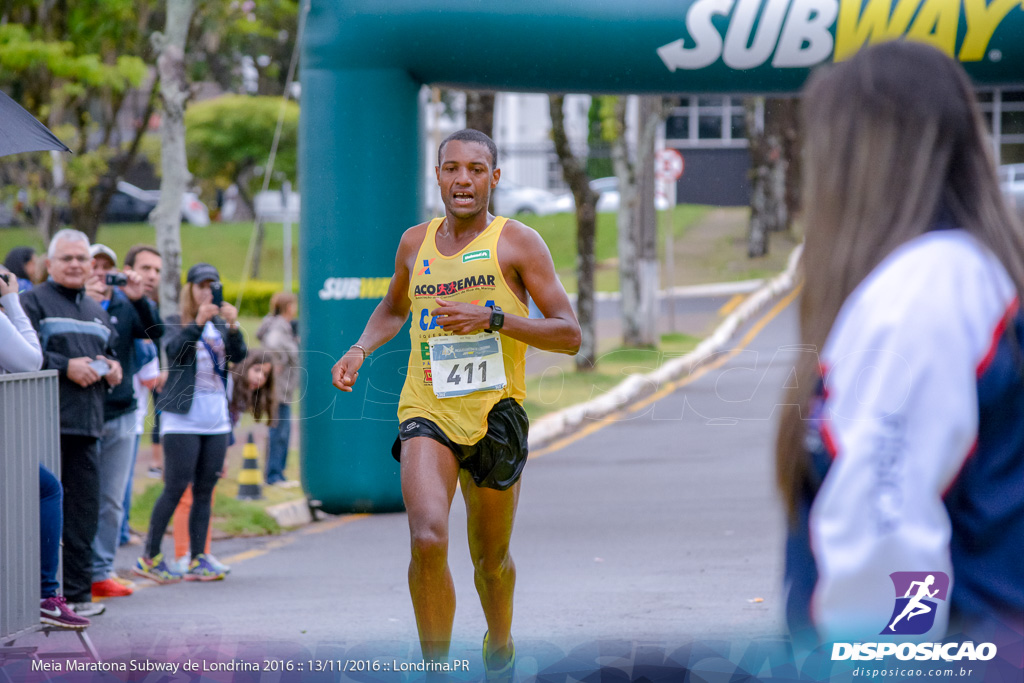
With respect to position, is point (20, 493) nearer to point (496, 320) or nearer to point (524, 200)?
point (496, 320)

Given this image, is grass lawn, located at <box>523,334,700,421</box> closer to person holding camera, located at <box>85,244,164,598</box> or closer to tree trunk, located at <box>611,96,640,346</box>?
tree trunk, located at <box>611,96,640,346</box>

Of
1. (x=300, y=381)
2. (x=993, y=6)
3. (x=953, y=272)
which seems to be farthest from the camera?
(x=300, y=381)

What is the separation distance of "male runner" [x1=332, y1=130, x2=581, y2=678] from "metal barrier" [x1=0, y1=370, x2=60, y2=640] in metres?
1.27

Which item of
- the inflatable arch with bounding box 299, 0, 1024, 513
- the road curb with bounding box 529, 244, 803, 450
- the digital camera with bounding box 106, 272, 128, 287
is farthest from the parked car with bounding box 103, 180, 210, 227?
the digital camera with bounding box 106, 272, 128, 287

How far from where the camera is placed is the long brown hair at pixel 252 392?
710 centimetres

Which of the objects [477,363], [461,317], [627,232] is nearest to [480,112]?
[627,232]

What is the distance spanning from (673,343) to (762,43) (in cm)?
1325

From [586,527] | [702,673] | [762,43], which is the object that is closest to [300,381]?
[586,527]

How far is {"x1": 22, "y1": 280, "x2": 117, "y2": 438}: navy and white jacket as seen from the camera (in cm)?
576

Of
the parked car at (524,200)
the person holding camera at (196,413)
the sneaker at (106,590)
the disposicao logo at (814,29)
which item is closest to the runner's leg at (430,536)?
the person holding camera at (196,413)

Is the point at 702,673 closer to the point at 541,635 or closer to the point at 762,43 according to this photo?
the point at 541,635

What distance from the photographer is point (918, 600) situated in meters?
1.72

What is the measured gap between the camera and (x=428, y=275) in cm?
428

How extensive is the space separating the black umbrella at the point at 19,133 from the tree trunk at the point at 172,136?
589 centimetres
